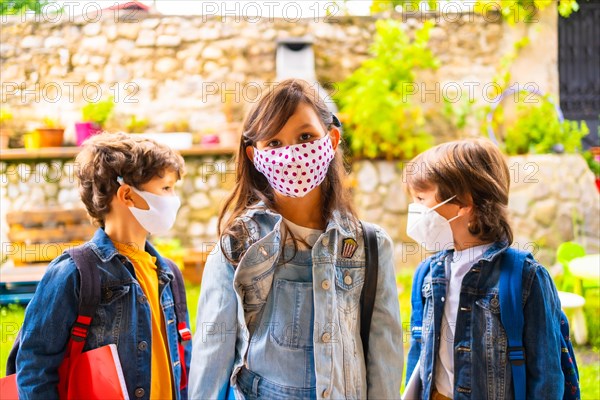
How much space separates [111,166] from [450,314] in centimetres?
123

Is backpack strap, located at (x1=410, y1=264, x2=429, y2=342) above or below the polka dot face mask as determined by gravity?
below

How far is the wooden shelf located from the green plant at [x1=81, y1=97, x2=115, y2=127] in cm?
37

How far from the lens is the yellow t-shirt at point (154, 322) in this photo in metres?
2.05

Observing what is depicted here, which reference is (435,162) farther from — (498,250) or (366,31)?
(366,31)

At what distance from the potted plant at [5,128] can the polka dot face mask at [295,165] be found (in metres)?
5.50

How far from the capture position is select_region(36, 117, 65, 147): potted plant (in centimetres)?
629

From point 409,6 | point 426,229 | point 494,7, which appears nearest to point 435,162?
point 426,229

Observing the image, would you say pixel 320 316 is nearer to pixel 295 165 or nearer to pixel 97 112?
pixel 295 165

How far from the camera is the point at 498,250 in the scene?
6.45ft

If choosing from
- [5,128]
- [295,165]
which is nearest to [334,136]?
[295,165]

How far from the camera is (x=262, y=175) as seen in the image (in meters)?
1.88

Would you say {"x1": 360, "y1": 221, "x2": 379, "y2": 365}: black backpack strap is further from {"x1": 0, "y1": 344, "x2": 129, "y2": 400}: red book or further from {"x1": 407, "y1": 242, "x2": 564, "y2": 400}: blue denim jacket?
{"x1": 0, "y1": 344, "x2": 129, "y2": 400}: red book

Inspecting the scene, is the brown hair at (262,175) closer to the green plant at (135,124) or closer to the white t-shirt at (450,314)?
the white t-shirt at (450,314)

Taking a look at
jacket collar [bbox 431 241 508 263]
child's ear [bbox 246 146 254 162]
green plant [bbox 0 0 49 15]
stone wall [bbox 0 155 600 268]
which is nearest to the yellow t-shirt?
child's ear [bbox 246 146 254 162]
